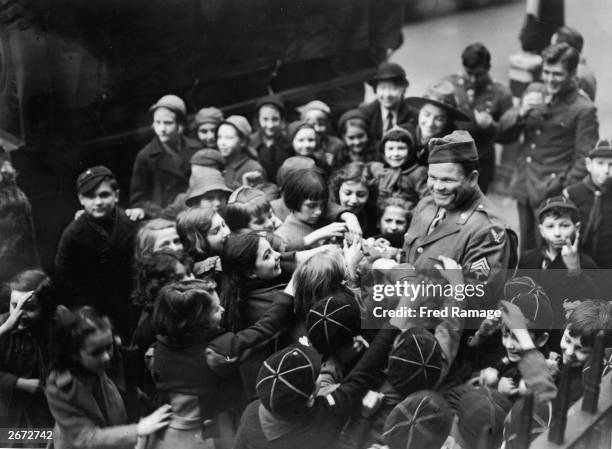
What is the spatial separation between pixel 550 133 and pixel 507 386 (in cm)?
138

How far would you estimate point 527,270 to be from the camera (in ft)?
15.9

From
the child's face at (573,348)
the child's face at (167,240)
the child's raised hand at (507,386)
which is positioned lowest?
the child's raised hand at (507,386)

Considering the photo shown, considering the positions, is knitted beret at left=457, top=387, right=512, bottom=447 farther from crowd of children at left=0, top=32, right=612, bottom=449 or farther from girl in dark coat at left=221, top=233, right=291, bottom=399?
girl in dark coat at left=221, top=233, right=291, bottom=399

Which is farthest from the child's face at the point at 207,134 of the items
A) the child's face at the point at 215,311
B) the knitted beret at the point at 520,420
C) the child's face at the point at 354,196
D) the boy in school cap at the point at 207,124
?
the knitted beret at the point at 520,420

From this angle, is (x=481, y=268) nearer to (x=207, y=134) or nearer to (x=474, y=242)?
(x=474, y=242)

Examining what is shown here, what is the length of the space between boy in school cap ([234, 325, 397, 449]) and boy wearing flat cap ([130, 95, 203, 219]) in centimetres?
115

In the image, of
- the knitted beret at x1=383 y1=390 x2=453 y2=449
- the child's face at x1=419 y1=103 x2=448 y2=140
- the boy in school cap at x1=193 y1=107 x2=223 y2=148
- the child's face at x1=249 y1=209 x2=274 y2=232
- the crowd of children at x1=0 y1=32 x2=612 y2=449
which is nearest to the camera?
the knitted beret at x1=383 y1=390 x2=453 y2=449

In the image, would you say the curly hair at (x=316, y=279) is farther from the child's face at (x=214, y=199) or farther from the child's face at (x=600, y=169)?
the child's face at (x=600, y=169)

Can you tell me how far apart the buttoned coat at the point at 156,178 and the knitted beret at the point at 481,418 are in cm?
185

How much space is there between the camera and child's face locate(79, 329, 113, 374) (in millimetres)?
4859

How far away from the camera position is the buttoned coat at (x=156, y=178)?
516 centimetres

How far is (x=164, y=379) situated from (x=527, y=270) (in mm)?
1897

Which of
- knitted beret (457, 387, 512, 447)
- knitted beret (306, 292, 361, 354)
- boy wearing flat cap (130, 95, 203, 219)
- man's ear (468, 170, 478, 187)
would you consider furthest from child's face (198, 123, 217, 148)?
knitted beret (457, 387, 512, 447)

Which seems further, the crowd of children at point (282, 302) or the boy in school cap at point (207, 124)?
the boy in school cap at point (207, 124)
